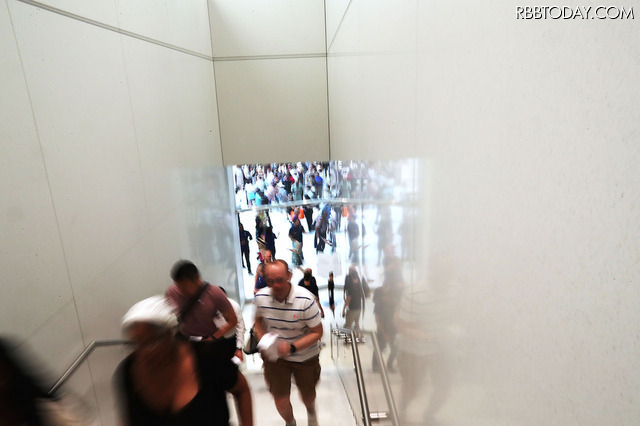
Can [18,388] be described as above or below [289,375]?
above

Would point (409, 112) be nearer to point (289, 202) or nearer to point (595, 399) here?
point (595, 399)

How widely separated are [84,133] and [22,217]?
0.84 m

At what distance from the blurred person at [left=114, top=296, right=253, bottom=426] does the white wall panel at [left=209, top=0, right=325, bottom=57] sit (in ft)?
19.2

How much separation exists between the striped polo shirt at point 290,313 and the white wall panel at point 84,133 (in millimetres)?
1195

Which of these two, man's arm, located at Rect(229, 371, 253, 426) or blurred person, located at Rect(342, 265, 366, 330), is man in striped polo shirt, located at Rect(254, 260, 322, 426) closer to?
man's arm, located at Rect(229, 371, 253, 426)

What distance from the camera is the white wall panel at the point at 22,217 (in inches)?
68.3

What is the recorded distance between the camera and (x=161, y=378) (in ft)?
5.56

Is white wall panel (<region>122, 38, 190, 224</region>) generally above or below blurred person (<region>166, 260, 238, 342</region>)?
above

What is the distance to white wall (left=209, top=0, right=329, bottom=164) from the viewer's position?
653cm

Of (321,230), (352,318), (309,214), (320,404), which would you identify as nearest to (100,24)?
(352,318)

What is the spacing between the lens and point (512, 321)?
2.81ft

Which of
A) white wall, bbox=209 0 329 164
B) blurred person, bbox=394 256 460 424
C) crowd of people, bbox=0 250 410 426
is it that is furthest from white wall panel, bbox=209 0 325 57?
blurred person, bbox=394 256 460 424

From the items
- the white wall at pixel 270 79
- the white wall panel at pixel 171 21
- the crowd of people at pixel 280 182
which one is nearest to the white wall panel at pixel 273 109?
the white wall at pixel 270 79

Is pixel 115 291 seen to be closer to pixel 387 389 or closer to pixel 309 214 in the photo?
pixel 387 389
